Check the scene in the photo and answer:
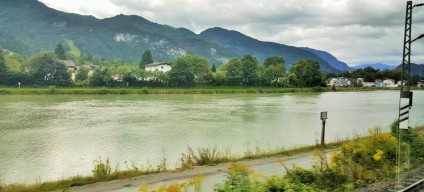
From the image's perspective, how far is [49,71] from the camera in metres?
86.1

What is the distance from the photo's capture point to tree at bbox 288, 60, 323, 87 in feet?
340

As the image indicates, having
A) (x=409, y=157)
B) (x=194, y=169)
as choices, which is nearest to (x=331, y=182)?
(x=409, y=157)

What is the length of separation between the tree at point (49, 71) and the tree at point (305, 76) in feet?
200

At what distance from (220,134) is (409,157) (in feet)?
45.1

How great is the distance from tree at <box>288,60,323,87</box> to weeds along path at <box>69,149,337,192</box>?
94.4m

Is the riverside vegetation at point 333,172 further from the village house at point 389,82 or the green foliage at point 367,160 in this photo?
the village house at point 389,82

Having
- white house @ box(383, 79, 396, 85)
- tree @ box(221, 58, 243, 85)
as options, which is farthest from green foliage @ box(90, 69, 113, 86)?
white house @ box(383, 79, 396, 85)

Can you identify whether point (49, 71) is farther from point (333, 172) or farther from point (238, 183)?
point (238, 183)

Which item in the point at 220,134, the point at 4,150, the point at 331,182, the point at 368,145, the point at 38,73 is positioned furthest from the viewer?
the point at 38,73

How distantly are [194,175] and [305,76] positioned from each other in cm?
9874

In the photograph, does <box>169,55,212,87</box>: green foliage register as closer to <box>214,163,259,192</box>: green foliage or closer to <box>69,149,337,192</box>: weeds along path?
<box>69,149,337,192</box>: weeds along path

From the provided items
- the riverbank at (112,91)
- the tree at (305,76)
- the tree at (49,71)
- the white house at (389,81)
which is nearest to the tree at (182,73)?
the riverbank at (112,91)

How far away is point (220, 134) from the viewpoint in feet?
74.3

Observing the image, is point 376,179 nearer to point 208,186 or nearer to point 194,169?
point 208,186
